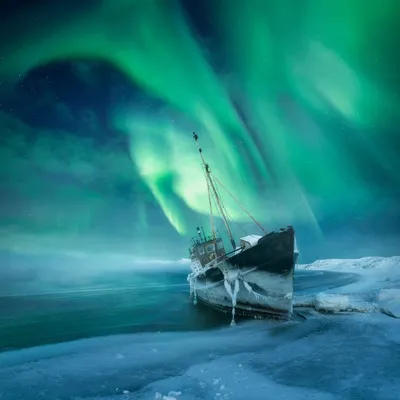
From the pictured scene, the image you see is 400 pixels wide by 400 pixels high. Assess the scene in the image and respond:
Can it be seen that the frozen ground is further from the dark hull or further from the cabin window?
the cabin window

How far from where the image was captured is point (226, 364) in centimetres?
1403

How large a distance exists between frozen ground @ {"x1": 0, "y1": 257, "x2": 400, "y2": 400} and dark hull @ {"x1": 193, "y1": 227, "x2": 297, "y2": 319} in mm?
2224

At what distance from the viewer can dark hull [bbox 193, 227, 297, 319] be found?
23.5 metres

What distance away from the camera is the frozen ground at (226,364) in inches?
434

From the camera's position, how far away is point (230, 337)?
64.6ft

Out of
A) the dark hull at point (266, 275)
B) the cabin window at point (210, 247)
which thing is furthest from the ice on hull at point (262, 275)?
the cabin window at point (210, 247)

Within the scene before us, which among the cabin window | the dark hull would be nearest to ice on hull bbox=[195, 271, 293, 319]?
the dark hull

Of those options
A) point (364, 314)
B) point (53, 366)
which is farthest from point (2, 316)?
point (364, 314)

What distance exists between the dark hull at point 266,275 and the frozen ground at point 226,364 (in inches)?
87.6

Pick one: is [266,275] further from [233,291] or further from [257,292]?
[233,291]

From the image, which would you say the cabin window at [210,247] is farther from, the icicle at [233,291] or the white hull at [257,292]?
the icicle at [233,291]

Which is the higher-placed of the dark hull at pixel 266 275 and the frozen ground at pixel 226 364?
the dark hull at pixel 266 275

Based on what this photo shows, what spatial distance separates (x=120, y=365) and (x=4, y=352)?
10779mm

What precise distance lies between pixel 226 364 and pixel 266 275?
11.1 meters
